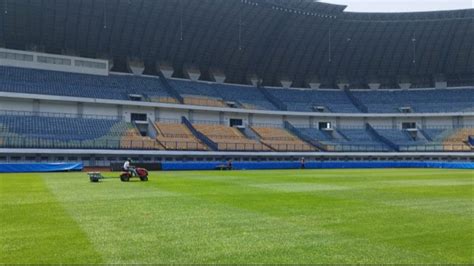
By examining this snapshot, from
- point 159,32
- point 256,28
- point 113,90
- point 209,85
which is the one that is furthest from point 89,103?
point 256,28

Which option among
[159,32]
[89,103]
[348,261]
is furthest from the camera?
[159,32]

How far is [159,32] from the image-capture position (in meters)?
65.3

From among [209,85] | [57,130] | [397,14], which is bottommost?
[57,130]

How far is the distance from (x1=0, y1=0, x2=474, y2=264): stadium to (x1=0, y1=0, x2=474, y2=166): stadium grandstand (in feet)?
0.80

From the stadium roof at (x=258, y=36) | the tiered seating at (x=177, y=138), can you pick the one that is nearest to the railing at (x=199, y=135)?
the tiered seating at (x=177, y=138)

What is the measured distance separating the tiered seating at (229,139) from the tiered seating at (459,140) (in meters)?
29.3

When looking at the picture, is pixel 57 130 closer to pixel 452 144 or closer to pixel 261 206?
pixel 261 206

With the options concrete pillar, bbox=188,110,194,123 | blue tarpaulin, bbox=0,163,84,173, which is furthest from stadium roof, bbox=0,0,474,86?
blue tarpaulin, bbox=0,163,84,173

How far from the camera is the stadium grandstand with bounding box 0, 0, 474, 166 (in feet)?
182

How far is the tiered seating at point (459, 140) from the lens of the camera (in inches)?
2667

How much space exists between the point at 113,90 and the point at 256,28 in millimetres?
24320

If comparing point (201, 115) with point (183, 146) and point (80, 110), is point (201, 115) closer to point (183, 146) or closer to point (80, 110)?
point (183, 146)

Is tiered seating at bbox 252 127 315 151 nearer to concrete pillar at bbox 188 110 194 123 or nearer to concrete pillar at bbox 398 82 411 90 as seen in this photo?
concrete pillar at bbox 188 110 194 123

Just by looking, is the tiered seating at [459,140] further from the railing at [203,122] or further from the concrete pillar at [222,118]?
the railing at [203,122]
